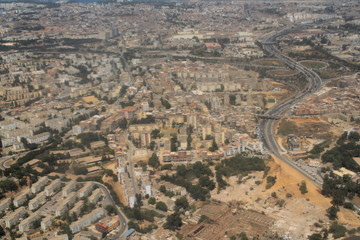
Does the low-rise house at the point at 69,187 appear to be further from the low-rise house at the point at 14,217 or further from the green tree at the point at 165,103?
the green tree at the point at 165,103

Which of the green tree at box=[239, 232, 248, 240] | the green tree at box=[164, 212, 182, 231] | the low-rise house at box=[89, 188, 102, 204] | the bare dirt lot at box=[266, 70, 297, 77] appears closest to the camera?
the green tree at box=[239, 232, 248, 240]

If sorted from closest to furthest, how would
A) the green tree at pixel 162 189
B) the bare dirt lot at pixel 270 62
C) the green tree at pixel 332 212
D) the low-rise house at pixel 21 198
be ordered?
the green tree at pixel 332 212 → the low-rise house at pixel 21 198 → the green tree at pixel 162 189 → the bare dirt lot at pixel 270 62

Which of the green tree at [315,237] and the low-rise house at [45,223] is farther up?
the low-rise house at [45,223]

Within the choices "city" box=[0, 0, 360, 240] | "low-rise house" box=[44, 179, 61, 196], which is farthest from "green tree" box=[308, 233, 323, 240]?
"low-rise house" box=[44, 179, 61, 196]

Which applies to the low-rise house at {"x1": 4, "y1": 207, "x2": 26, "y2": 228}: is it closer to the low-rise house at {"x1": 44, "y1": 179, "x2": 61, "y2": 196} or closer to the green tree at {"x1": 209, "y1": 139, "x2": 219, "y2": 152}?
the low-rise house at {"x1": 44, "y1": 179, "x2": 61, "y2": 196}

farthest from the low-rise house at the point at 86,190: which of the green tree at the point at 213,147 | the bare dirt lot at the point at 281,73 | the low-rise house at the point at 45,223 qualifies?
the bare dirt lot at the point at 281,73

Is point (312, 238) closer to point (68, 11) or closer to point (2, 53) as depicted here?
point (2, 53)

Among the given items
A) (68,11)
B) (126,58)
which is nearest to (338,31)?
(126,58)
